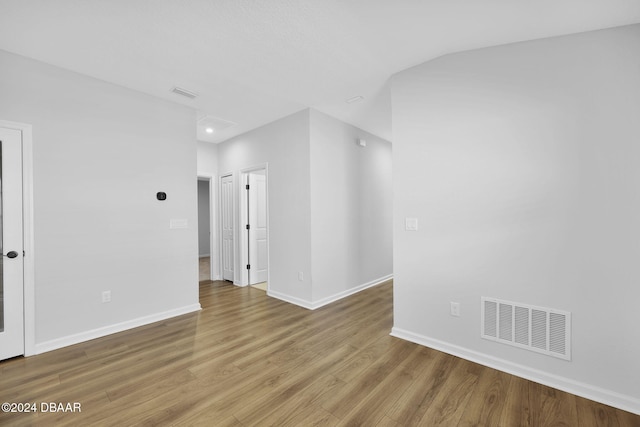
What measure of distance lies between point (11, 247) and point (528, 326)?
Answer: 4.65 meters

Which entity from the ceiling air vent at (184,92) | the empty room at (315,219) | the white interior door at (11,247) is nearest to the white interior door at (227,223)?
the empty room at (315,219)

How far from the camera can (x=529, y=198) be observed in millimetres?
2193

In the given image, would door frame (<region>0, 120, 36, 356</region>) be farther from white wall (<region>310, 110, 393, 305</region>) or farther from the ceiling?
white wall (<region>310, 110, 393, 305</region>)

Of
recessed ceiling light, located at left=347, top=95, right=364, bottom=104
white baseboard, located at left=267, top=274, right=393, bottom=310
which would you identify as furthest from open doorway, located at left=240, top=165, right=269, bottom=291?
recessed ceiling light, located at left=347, top=95, right=364, bottom=104

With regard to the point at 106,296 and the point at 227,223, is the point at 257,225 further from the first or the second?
the point at 106,296

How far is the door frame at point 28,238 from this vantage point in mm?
2533

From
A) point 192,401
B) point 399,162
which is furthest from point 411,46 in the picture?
point 192,401

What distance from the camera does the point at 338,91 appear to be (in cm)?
336

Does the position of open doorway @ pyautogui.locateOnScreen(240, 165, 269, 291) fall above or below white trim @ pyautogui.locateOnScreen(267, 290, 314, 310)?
above

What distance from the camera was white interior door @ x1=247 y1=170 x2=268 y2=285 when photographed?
200 inches

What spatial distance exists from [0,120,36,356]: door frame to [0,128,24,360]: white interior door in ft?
0.09

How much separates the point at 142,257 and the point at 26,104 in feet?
6.10

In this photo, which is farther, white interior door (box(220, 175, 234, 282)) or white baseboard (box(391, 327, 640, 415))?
white interior door (box(220, 175, 234, 282))

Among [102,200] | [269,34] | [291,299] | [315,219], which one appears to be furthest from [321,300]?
[269,34]
